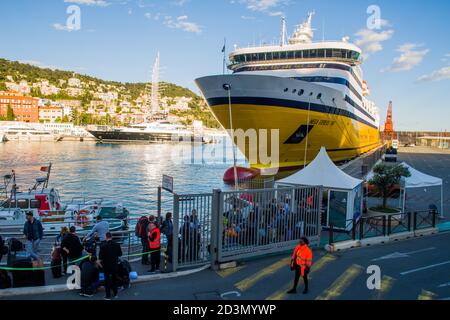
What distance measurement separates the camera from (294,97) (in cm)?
2794

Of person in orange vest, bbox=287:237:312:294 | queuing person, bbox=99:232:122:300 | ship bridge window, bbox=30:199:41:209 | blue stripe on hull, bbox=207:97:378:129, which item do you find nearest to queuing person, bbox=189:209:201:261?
queuing person, bbox=99:232:122:300

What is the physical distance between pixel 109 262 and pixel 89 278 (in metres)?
0.67

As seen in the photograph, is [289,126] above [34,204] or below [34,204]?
above

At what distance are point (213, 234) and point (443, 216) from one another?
1317 centimetres

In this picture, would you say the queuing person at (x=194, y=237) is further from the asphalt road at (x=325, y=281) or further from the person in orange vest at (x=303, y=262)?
the person in orange vest at (x=303, y=262)

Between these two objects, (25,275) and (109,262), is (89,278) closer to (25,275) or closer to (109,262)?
(109,262)

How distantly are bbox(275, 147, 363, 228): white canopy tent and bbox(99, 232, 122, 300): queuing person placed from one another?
338 inches

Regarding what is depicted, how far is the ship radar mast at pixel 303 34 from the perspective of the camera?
43228 millimetres

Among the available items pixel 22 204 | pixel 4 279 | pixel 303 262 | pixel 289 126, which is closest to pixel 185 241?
pixel 303 262

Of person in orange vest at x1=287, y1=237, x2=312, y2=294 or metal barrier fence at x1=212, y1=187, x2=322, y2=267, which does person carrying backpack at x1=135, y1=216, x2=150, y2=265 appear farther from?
person in orange vest at x1=287, y1=237, x2=312, y2=294

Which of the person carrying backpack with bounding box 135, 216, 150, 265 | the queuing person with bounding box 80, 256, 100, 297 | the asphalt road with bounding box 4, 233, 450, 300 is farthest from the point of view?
the person carrying backpack with bounding box 135, 216, 150, 265

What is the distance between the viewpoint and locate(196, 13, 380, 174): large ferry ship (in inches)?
1080

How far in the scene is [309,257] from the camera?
25.9ft
